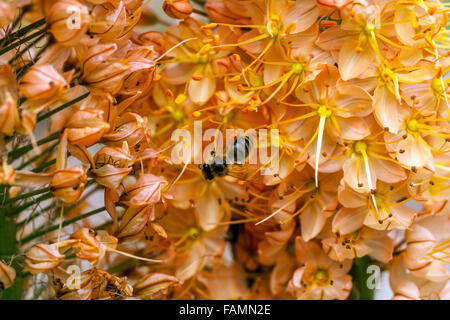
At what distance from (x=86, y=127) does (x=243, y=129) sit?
0.60 feet

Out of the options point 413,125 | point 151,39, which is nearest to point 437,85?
point 413,125

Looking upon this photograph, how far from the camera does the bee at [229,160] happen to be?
23.6 inches

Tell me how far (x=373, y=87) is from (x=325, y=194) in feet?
0.39

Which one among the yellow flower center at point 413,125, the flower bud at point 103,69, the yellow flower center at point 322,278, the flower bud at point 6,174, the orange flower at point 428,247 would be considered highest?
the flower bud at point 103,69

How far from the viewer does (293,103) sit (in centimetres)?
61

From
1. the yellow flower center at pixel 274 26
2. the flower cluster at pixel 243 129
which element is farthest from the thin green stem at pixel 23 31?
the yellow flower center at pixel 274 26

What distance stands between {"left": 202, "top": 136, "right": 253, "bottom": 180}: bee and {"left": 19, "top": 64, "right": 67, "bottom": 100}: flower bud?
0.67ft

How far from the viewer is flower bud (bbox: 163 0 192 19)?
0.60 meters

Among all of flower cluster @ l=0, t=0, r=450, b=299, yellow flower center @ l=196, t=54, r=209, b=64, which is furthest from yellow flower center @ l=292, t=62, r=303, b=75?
yellow flower center @ l=196, t=54, r=209, b=64

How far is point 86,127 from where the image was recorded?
0.49 m

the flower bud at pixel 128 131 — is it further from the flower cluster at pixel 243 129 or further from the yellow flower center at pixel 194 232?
the yellow flower center at pixel 194 232

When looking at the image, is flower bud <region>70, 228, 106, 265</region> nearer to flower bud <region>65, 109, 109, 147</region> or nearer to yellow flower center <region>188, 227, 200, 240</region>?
flower bud <region>65, 109, 109, 147</region>

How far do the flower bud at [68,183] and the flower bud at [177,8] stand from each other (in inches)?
8.2
